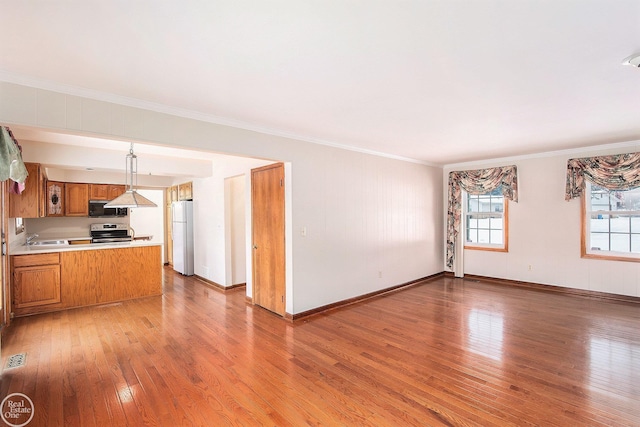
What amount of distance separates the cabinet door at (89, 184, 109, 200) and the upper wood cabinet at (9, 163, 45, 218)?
1.96 meters

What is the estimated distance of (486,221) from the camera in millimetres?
6289

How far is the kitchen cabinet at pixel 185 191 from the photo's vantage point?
22.2 ft

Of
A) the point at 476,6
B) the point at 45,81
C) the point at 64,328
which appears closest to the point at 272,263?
the point at 64,328

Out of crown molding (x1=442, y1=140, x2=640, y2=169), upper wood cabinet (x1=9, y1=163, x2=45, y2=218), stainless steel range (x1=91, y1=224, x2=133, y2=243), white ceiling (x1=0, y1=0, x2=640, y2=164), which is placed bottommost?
stainless steel range (x1=91, y1=224, x2=133, y2=243)

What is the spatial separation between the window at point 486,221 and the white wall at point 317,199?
597 mm

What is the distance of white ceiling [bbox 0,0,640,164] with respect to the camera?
1577mm

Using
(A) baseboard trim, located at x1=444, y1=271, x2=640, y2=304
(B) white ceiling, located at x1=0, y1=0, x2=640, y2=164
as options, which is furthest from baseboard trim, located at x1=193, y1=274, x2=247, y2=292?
(A) baseboard trim, located at x1=444, y1=271, x2=640, y2=304

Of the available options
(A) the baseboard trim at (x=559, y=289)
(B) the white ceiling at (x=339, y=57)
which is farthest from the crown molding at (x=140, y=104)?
(A) the baseboard trim at (x=559, y=289)

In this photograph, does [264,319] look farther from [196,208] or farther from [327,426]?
[196,208]

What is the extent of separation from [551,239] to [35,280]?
8.26m

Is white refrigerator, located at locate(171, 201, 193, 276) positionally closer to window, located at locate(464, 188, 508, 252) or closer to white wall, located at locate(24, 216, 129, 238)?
white wall, located at locate(24, 216, 129, 238)

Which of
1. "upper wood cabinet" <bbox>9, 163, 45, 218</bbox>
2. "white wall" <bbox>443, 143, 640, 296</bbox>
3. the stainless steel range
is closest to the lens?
"upper wood cabinet" <bbox>9, 163, 45, 218</bbox>

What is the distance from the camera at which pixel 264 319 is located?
405cm

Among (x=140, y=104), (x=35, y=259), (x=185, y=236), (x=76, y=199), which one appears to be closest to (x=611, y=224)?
(x=140, y=104)
